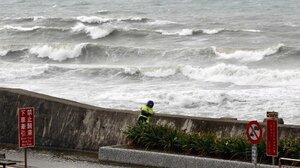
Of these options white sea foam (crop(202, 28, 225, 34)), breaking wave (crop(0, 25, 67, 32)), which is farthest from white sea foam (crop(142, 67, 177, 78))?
breaking wave (crop(0, 25, 67, 32))

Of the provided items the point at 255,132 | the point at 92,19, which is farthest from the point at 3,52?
the point at 255,132

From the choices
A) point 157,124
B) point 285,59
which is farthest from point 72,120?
point 285,59

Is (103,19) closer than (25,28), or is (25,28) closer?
(25,28)

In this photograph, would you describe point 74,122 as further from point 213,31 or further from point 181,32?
point 181,32

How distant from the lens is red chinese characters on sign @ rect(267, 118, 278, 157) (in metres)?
15.0

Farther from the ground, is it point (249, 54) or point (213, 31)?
point (213, 31)

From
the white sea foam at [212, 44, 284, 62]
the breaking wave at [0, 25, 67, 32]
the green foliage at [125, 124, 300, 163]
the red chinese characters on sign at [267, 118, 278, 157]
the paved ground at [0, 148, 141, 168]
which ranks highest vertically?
the breaking wave at [0, 25, 67, 32]

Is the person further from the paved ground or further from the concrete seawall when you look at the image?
the paved ground

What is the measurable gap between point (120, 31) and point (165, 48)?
9.09m

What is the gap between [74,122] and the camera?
20141 millimetres

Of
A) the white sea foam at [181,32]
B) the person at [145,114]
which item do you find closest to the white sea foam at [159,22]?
the white sea foam at [181,32]

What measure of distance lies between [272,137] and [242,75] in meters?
26.1

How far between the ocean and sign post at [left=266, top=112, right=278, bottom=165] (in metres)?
13.1

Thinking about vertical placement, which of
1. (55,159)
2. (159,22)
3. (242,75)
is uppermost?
(159,22)
